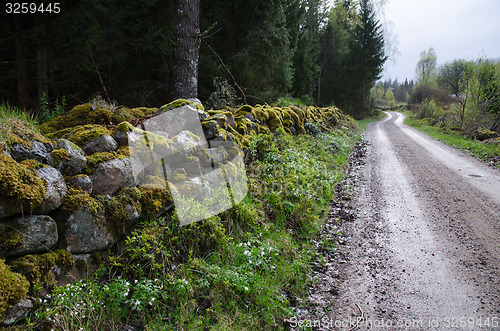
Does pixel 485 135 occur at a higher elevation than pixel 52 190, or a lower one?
higher

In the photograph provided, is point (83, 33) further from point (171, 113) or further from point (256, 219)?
point (256, 219)

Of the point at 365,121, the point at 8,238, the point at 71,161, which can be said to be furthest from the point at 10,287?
the point at 365,121

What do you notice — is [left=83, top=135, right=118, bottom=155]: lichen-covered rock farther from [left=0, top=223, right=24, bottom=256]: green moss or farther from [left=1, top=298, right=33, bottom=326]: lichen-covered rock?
[left=1, top=298, right=33, bottom=326]: lichen-covered rock

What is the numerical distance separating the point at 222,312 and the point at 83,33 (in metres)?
6.95

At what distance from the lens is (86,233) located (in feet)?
8.79

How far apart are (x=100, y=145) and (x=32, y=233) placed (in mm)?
1245

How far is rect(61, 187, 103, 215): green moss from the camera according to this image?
2625 millimetres

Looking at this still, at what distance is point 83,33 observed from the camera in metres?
6.48

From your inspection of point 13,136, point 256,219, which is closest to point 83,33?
point 13,136

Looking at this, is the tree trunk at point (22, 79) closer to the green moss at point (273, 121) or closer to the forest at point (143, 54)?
the forest at point (143, 54)

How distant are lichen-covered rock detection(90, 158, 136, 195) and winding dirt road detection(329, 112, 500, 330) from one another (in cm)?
277

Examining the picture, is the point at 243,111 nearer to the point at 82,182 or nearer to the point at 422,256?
the point at 82,182

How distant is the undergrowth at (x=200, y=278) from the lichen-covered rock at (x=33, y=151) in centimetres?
115

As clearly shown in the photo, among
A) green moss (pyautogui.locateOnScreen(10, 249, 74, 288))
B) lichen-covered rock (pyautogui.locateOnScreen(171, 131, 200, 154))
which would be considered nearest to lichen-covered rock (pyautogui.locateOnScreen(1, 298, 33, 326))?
green moss (pyautogui.locateOnScreen(10, 249, 74, 288))
